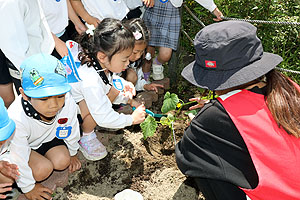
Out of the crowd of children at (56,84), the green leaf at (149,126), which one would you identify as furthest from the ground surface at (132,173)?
the green leaf at (149,126)

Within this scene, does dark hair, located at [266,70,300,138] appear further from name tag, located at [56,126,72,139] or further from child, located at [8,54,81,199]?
name tag, located at [56,126,72,139]

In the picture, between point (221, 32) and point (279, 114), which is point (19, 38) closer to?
point (221, 32)

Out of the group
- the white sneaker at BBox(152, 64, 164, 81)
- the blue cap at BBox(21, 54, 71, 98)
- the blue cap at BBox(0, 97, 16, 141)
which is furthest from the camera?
the white sneaker at BBox(152, 64, 164, 81)

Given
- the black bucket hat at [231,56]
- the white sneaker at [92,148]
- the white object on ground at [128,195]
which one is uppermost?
the black bucket hat at [231,56]

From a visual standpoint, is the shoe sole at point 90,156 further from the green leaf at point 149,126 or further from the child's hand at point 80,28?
the child's hand at point 80,28

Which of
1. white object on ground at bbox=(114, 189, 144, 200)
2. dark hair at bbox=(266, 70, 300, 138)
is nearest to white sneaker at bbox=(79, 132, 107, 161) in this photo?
white object on ground at bbox=(114, 189, 144, 200)

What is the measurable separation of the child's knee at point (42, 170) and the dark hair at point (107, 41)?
0.74m

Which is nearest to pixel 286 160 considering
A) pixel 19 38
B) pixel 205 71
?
pixel 205 71

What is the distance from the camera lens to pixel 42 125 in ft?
6.90

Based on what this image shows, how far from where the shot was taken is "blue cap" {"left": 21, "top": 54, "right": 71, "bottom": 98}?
1842mm

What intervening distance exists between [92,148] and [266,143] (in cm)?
142

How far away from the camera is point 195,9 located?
10.7 ft

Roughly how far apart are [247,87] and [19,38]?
135 cm

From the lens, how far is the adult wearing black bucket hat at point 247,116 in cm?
147
